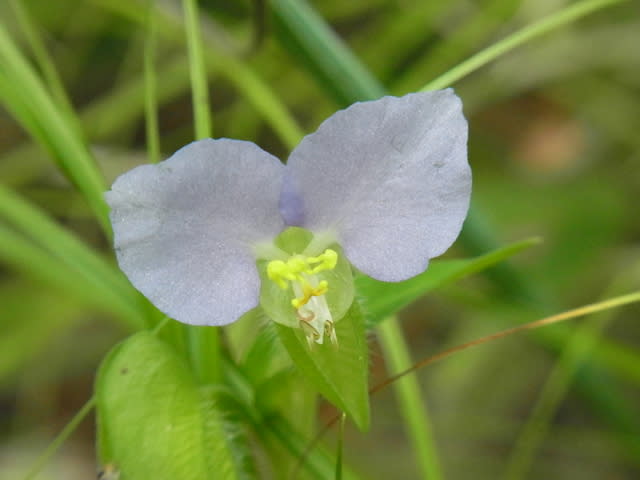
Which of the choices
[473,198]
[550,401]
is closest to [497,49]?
[473,198]

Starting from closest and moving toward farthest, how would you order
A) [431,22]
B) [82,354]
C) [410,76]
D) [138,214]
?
[138,214], [410,76], [431,22], [82,354]

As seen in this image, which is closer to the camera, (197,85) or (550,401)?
(197,85)

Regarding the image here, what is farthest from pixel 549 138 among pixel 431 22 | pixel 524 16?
pixel 431 22

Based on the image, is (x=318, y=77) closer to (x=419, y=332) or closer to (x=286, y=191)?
(x=286, y=191)

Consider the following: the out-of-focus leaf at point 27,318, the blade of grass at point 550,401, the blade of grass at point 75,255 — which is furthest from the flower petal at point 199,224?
the out-of-focus leaf at point 27,318

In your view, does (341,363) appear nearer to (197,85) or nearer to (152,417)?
(152,417)

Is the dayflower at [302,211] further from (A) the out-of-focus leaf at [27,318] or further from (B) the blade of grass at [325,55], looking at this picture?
(A) the out-of-focus leaf at [27,318]
